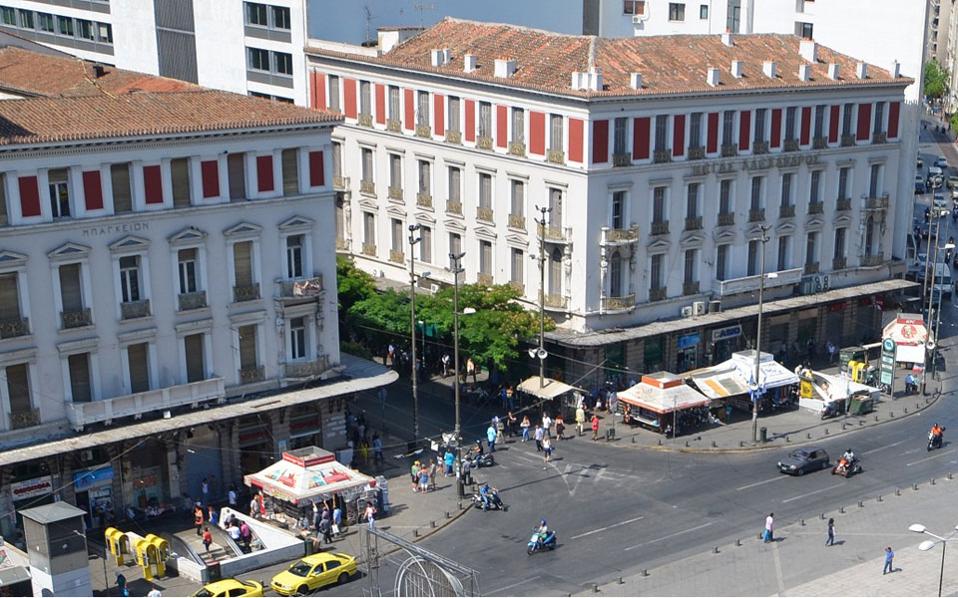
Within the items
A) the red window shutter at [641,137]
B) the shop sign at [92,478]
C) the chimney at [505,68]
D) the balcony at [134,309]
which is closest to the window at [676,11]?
the chimney at [505,68]

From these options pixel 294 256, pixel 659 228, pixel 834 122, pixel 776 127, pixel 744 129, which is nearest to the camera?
pixel 294 256

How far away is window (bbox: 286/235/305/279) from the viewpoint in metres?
70.1

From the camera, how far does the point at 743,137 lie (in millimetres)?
86875

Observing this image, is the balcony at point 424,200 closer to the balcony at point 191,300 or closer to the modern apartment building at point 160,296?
the modern apartment building at point 160,296

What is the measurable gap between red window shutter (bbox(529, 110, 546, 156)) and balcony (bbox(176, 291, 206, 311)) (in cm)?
2438

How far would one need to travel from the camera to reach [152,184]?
214 ft

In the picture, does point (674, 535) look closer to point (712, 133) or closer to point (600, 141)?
point (600, 141)

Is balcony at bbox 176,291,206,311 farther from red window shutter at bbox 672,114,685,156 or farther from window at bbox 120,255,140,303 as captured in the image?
red window shutter at bbox 672,114,685,156

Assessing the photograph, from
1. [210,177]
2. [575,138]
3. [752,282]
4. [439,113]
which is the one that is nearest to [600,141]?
[575,138]

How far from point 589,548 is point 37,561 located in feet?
77.5

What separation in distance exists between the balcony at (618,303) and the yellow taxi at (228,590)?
32.4 meters

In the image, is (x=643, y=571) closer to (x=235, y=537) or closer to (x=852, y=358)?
(x=235, y=537)

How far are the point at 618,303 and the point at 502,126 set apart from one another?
1284cm

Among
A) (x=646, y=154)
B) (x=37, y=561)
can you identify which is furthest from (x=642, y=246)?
(x=37, y=561)
